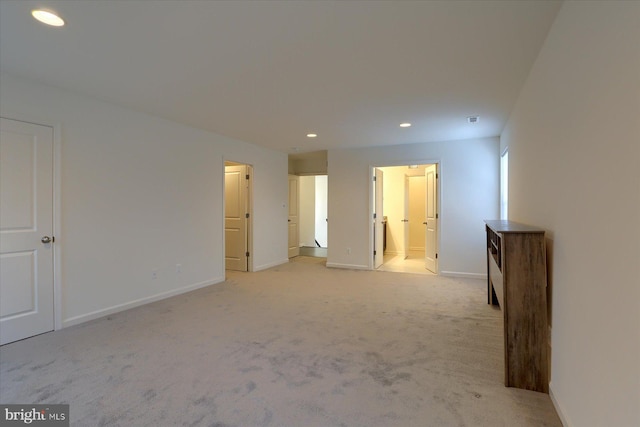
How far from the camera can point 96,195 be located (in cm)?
347

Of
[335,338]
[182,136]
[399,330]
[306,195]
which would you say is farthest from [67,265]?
[306,195]

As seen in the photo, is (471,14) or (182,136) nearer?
(471,14)

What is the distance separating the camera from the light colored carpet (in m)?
1.87

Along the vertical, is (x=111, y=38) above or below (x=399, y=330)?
above

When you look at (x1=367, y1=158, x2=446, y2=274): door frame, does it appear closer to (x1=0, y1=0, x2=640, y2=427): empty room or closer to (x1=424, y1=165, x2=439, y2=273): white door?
(x1=424, y1=165, x2=439, y2=273): white door

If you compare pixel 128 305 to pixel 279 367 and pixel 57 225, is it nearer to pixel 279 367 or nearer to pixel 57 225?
pixel 57 225

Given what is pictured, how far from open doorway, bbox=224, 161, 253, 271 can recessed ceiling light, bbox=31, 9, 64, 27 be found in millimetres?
3757

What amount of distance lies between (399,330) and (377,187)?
3.61 meters

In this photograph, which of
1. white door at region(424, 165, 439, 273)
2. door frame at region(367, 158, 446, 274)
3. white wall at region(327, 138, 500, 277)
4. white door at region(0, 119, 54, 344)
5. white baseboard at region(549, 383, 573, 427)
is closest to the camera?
white baseboard at region(549, 383, 573, 427)

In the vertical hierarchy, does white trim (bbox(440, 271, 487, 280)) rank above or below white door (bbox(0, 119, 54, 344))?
below

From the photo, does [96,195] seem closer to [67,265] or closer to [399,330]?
[67,265]

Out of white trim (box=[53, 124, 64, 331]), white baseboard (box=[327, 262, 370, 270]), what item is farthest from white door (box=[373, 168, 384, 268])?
white trim (box=[53, 124, 64, 331])

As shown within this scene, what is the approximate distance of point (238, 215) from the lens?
19.8 ft

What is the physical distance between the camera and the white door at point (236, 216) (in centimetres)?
595
